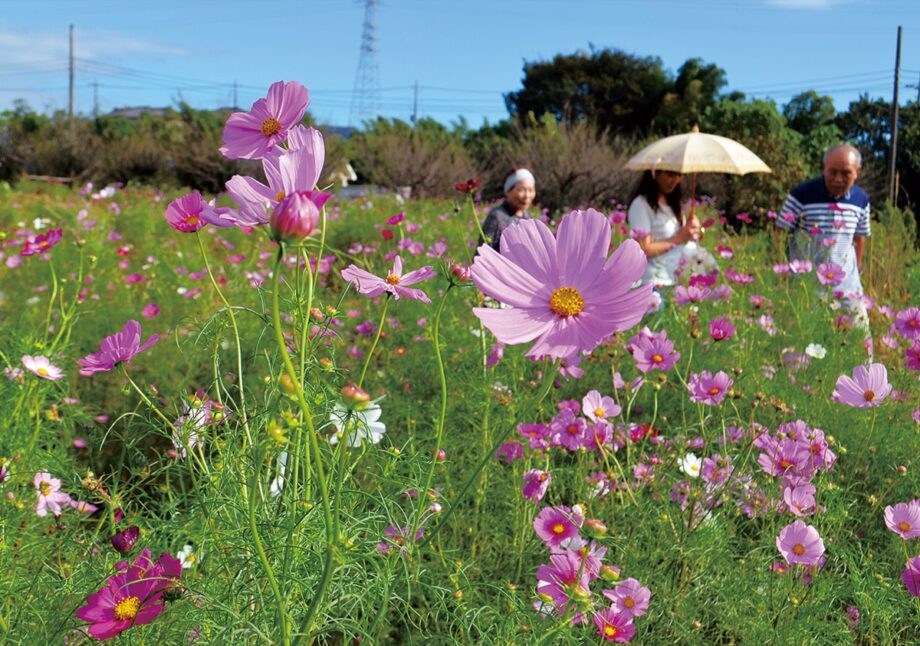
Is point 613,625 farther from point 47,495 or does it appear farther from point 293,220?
point 47,495

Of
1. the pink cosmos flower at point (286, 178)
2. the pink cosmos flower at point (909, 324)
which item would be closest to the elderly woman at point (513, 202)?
the pink cosmos flower at point (909, 324)

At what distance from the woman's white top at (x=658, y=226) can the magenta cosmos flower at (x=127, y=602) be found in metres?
3.02

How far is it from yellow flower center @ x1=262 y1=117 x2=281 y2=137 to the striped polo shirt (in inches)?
123

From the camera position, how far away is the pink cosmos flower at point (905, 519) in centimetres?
135

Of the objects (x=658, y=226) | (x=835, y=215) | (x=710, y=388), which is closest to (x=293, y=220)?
(x=710, y=388)

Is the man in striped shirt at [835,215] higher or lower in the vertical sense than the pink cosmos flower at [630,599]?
higher

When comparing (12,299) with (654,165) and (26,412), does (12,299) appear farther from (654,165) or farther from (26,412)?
(654,165)

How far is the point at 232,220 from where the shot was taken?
2.67ft

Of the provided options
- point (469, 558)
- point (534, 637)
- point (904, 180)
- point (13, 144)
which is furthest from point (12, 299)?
point (13, 144)

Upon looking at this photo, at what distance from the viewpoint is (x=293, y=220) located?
1.98 ft

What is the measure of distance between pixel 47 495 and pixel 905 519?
1.60 metres

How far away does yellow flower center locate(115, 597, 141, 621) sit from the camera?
841 mm

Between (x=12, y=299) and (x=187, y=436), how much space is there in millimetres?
3410

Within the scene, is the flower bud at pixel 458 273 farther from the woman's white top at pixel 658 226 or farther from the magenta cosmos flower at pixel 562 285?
the woman's white top at pixel 658 226
